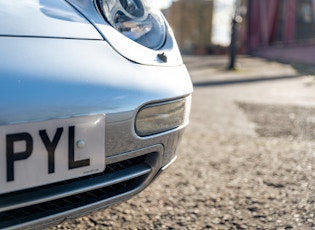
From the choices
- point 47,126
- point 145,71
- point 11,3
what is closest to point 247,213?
point 145,71

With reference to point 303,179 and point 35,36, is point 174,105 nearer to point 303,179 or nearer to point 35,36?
point 35,36

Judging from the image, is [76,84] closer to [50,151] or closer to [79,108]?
[79,108]

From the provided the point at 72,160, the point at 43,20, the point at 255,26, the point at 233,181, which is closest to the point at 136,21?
the point at 43,20

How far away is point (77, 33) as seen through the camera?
3.90 ft

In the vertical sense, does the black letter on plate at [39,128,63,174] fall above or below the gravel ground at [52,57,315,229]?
above

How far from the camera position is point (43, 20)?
1.15 metres

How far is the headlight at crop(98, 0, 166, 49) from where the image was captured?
138 centimetres

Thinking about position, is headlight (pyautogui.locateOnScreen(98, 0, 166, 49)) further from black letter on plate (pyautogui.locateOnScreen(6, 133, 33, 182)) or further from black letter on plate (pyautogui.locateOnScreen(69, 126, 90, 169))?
black letter on plate (pyautogui.locateOnScreen(6, 133, 33, 182))

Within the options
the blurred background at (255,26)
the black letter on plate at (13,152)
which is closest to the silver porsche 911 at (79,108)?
the black letter on plate at (13,152)

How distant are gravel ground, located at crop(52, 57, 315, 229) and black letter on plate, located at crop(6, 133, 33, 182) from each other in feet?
2.59

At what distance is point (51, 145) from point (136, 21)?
700 millimetres

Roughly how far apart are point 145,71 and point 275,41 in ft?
55.6

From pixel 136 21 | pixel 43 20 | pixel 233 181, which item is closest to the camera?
pixel 43 20

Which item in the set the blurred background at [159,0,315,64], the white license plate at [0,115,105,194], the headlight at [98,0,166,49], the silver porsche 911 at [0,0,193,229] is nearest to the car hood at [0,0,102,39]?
the silver porsche 911 at [0,0,193,229]
